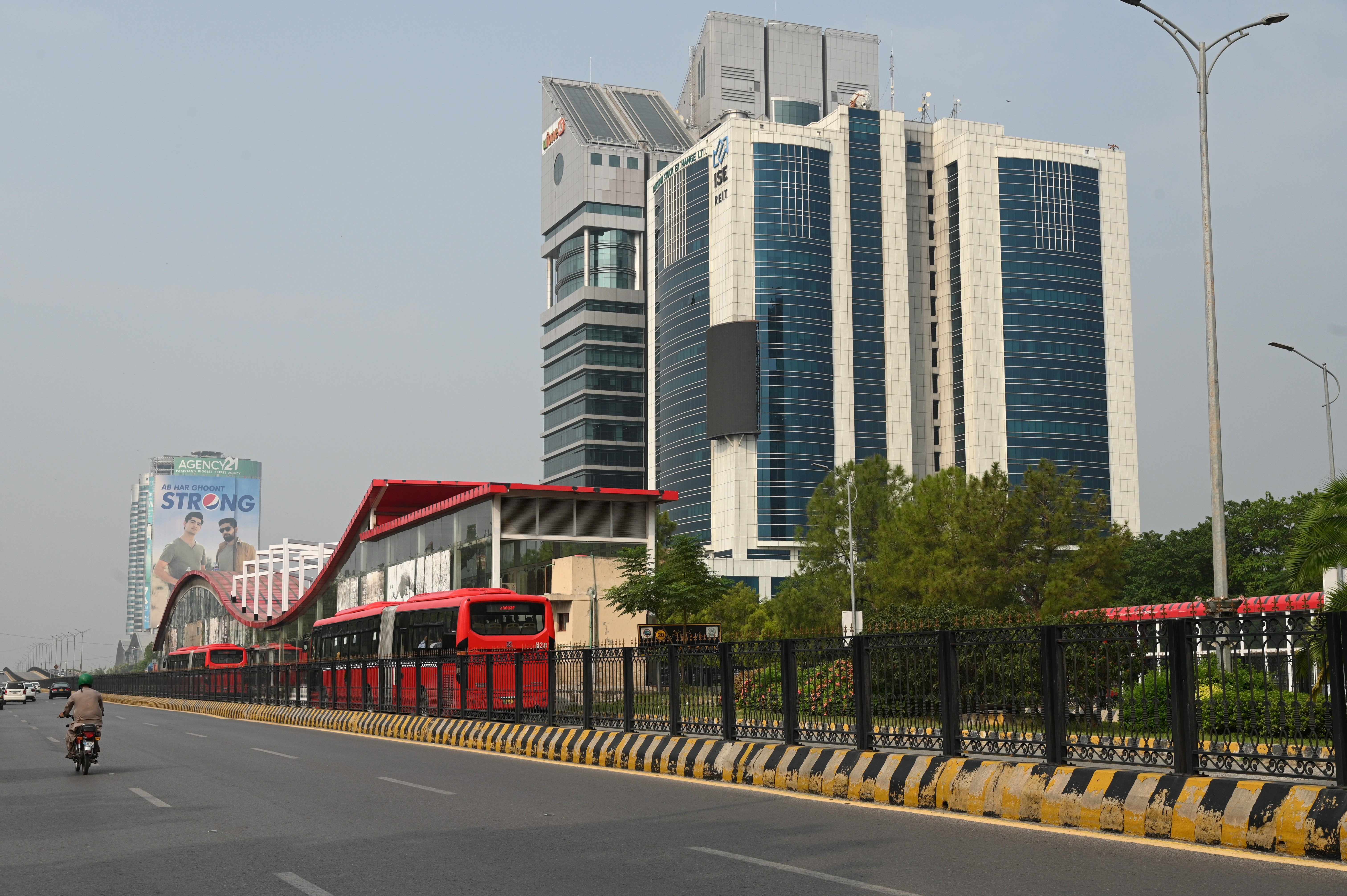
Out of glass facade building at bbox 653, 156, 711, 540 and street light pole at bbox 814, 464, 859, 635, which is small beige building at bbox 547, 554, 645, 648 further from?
glass facade building at bbox 653, 156, 711, 540

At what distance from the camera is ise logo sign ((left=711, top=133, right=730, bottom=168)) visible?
464 feet

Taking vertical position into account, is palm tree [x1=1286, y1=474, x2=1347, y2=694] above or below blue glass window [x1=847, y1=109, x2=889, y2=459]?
below

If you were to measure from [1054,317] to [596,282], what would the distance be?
6315cm

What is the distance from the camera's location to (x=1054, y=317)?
144625mm

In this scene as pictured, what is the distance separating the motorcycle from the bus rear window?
56.1 ft

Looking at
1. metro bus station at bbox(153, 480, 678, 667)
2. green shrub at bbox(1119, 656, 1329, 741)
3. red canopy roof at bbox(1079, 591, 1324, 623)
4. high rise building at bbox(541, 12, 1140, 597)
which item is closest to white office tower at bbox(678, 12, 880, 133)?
high rise building at bbox(541, 12, 1140, 597)

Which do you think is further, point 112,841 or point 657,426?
point 657,426

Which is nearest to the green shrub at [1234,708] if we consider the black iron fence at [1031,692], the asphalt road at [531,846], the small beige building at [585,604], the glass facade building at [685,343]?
the black iron fence at [1031,692]

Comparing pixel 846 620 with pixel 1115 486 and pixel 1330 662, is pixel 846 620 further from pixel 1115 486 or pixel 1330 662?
pixel 1115 486

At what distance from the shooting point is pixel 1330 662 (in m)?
9.98

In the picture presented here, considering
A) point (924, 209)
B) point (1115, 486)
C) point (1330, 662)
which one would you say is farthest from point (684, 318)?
point (1330, 662)

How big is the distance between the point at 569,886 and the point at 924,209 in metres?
150

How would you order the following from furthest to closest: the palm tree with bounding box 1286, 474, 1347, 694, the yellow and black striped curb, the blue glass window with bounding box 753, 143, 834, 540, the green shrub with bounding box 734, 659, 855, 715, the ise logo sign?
1. the ise logo sign
2. the blue glass window with bounding box 753, 143, 834, 540
3. the palm tree with bounding box 1286, 474, 1347, 694
4. the green shrub with bounding box 734, 659, 855, 715
5. the yellow and black striped curb

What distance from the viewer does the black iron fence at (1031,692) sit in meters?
10.6
